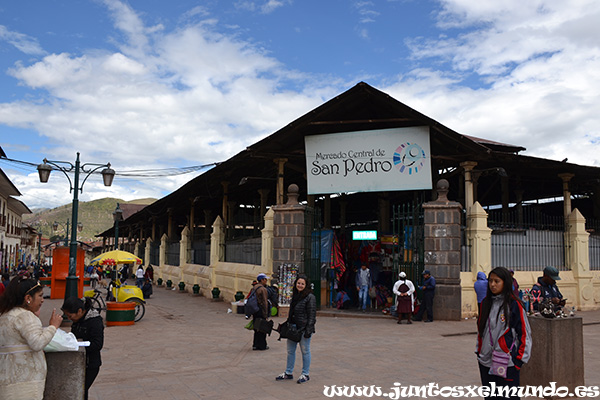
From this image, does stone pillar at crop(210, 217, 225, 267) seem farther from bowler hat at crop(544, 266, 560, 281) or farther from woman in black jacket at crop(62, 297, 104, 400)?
woman in black jacket at crop(62, 297, 104, 400)

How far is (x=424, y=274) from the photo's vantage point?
531 inches

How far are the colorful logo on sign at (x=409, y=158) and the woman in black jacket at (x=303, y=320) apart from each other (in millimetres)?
8262

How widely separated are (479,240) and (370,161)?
383 centimetres

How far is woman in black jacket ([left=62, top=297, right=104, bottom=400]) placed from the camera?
189 inches

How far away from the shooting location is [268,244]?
54.2ft

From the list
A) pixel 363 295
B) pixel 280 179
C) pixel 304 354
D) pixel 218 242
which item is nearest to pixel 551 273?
pixel 304 354

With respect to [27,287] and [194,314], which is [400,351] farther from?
[194,314]

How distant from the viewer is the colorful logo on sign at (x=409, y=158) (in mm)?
14492

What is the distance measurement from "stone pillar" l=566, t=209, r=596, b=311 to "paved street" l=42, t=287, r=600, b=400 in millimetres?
2550

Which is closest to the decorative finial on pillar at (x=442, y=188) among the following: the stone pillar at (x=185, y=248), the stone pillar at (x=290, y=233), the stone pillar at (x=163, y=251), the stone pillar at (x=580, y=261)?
the stone pillar at (x=290, y=233)

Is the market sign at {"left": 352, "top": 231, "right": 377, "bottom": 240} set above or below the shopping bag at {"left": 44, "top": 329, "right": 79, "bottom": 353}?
above

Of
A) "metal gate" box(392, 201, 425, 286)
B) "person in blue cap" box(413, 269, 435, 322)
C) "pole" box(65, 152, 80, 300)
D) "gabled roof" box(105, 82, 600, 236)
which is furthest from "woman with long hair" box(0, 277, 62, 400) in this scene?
"gabled roof" box(105, 82, 600, 236)

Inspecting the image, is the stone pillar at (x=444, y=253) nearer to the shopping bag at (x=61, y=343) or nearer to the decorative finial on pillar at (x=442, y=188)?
the decorative finial on pillar at (x=442, y=188)

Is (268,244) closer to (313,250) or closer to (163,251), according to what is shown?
(313,250)
